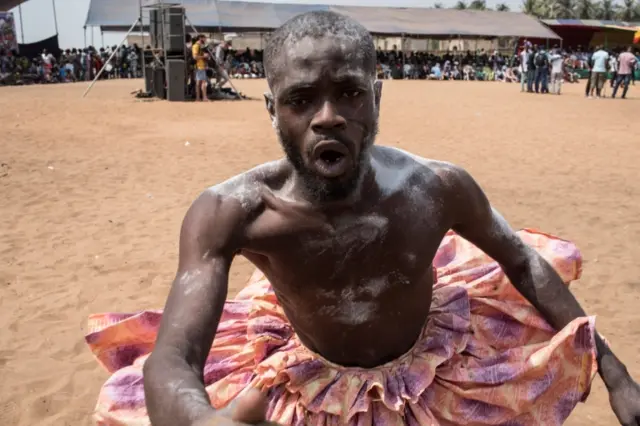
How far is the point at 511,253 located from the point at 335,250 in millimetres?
612

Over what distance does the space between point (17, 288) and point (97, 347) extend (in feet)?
9.91

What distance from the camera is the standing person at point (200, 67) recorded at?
55.7ft

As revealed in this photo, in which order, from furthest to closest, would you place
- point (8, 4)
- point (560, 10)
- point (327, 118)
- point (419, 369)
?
point (560, 10) < point (8, 4) < point (419, 369) < point (327, 118)

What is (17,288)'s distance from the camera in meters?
4.62

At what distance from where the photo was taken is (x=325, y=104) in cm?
155

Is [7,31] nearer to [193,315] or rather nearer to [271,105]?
[271,105]

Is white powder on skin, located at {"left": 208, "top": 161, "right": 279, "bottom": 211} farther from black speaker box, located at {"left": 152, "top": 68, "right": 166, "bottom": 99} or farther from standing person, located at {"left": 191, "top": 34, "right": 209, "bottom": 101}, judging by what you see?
black speaker box, located at {"left": 152, "top": 68, "right": 166, "bottom": 99}

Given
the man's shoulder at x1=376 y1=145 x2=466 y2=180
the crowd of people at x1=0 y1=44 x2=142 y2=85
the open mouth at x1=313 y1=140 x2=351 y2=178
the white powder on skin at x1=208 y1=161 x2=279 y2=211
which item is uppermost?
the open mouth at x1=313 y1=140 x2=351 y2=178

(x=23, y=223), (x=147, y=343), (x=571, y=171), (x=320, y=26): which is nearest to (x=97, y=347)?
(x=147, y=343)

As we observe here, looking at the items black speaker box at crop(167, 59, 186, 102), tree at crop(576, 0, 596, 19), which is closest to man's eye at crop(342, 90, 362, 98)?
black speaker box at crop(167, 59, 186, 102)

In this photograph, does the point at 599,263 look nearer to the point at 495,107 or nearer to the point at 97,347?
the point at 97,347

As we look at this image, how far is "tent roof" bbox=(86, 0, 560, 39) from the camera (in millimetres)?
31016

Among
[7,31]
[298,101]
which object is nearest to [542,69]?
[298,101]

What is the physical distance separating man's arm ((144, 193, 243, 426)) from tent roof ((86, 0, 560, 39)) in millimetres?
29678
